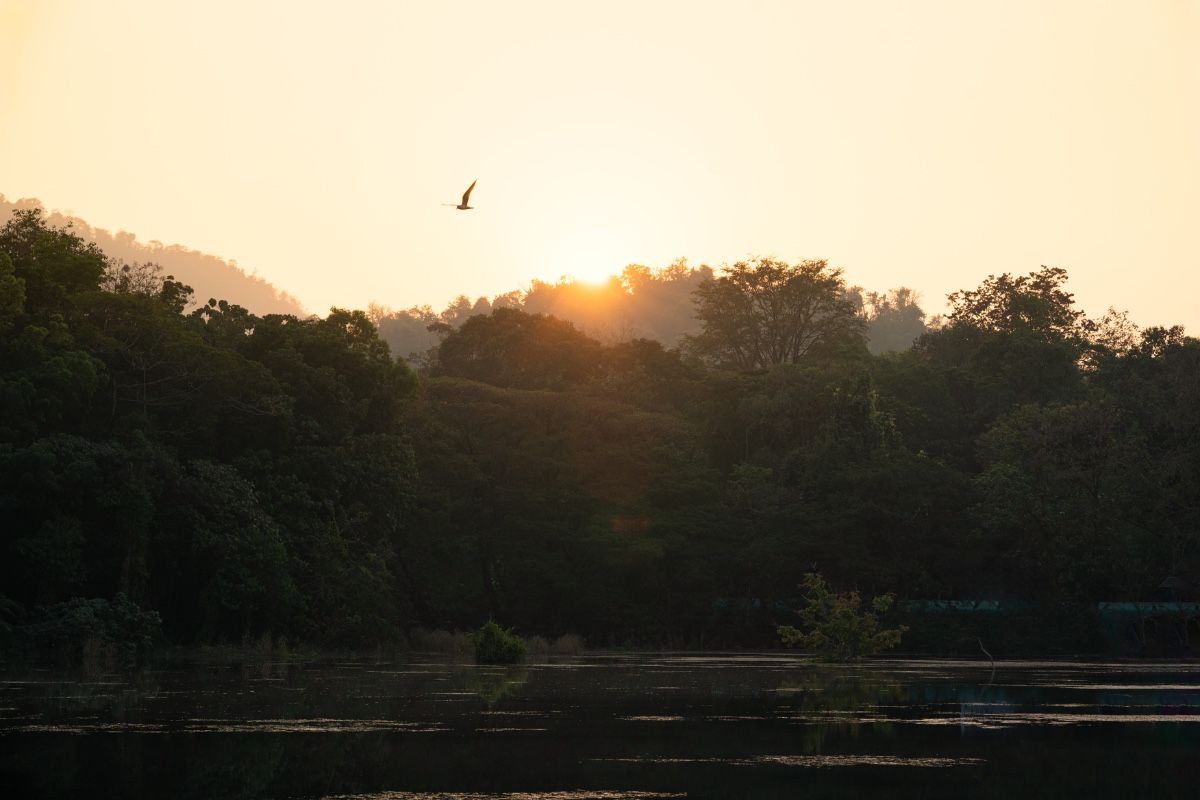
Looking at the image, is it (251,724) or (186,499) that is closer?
(251,724)

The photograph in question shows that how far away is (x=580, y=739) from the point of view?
61.9 feet

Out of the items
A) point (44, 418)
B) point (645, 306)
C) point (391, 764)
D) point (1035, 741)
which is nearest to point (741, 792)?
point (391, 764)

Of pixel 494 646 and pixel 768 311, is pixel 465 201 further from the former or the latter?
pixel 768 311

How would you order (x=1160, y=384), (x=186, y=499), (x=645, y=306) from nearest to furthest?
(x=186, y=499), (x=1160, y=384), (x=645, y=306)

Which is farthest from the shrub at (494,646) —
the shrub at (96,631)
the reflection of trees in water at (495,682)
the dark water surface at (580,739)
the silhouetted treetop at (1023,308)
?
the silhouetted treetop at (1023,308)

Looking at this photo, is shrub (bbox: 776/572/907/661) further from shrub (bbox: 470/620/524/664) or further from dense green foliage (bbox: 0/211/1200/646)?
dense green foliage (bbox: 0/211/1200/646)

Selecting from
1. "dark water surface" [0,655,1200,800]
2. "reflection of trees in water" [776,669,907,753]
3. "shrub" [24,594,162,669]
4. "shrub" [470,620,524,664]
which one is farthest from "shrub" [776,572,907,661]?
"shrub" [24,594,162,669]

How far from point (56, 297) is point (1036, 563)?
43.8 metres

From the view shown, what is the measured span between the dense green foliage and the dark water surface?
15.0m

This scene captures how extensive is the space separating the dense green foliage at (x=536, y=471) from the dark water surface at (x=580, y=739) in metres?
15.0

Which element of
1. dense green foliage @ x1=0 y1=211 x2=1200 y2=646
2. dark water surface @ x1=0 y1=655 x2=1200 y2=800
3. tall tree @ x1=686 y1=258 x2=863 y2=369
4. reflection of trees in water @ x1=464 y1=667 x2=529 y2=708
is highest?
tall tree @ x1=686 y1=258 x2=863 y2=369

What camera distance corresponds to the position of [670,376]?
82938mm

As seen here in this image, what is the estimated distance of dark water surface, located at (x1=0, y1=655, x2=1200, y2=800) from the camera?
14297 millimetres

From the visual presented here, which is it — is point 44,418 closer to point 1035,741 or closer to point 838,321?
point 1035,741
